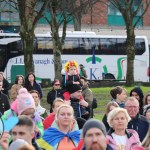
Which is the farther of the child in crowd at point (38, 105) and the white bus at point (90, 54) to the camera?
the white bus at point (90, 54)

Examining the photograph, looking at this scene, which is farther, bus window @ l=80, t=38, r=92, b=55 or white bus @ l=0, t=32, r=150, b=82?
bus window @ l=80, t=38, r=92, b=55

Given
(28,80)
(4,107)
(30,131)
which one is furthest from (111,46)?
(30,131)

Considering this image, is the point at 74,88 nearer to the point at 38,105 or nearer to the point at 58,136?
the point at 38,105

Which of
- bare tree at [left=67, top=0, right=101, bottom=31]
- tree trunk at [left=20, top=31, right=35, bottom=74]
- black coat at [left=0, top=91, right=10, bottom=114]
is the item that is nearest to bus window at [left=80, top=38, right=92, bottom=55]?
bare tree at [left=67, top=0, right=101, bottom=31]

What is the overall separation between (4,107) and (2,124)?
304 inches

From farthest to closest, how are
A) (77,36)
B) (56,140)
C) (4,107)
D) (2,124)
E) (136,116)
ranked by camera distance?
1. (77,36)
2. (4,107)
3. (136,116)
4. (56,140)
5. (2,124)

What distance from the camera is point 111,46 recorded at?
46.2 meters

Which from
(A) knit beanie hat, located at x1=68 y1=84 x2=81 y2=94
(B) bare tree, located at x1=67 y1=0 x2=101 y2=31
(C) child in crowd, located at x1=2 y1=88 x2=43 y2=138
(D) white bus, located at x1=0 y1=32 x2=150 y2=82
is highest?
(B) bare tree, located at x1=67 y1=0 x2=101 y2=31

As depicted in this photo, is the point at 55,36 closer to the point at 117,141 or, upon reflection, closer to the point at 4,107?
the point at 4,107

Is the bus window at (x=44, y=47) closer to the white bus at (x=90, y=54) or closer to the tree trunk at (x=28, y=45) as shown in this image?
the white bus at (x=90, y=54)

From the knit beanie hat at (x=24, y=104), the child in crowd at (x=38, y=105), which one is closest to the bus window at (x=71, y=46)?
the child in crowd at (x=38, y=105)

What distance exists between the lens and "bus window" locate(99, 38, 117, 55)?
151 ft

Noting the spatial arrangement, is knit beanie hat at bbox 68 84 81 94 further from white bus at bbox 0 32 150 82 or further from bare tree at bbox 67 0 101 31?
white bus at bbox 0 32 150 82

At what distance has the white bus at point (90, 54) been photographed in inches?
1743
